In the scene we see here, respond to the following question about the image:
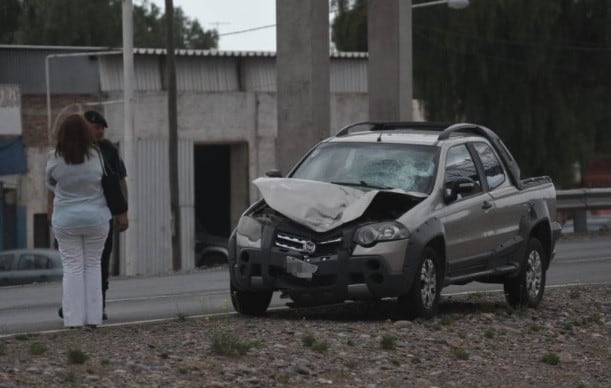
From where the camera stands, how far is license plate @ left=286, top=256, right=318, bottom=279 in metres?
13.3

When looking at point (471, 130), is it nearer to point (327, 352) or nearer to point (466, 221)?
point (466, 221)

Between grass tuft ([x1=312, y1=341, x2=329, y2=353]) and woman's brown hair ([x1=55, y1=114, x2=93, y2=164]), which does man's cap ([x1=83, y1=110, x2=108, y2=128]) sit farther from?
grass tuft ([x1=312, y1=341, x2=329, y2=353])

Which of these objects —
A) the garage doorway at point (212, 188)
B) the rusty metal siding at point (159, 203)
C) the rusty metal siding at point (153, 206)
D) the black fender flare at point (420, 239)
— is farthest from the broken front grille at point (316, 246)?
the garage doorway at point (212, 188)

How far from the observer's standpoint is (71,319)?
40.6 ft

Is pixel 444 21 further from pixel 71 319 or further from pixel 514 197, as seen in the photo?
pixel 71 319

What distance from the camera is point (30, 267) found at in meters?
32.6

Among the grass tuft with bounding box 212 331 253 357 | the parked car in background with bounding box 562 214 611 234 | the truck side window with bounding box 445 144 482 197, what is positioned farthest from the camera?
the parked car in background with bounding box 562 214 611 234

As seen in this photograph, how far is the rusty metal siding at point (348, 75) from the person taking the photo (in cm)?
5303

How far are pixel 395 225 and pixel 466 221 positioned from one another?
1436 millimetres

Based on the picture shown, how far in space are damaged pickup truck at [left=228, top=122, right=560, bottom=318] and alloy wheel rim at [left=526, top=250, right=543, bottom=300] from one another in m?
0.01

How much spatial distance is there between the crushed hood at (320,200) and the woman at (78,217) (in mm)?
1825

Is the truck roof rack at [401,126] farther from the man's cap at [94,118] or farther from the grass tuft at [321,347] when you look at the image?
the grass tuft at [321,347]

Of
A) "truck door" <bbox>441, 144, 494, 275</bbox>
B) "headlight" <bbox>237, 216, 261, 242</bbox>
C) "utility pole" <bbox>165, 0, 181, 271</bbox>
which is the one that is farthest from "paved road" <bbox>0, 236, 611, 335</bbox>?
"utility pole" <bbox>165, 0, 181, 271</bbox>

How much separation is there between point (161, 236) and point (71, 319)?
37540 millimetres
